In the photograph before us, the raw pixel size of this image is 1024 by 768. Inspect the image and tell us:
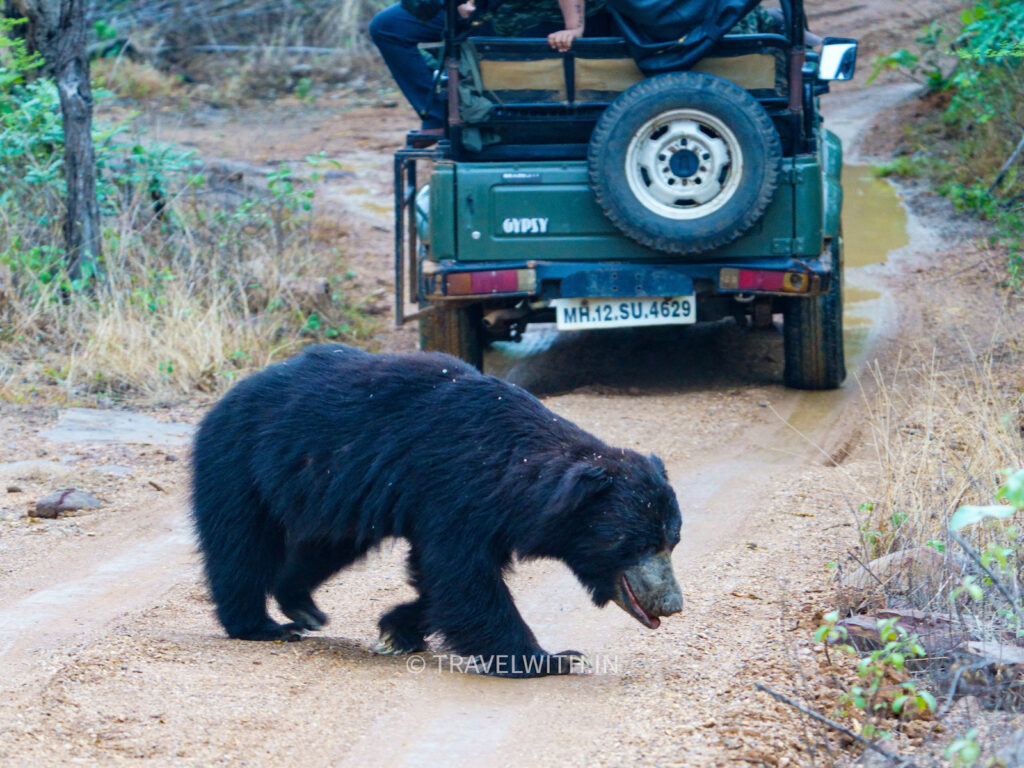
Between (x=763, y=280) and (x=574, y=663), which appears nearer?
(x=574, y=663)

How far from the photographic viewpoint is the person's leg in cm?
809

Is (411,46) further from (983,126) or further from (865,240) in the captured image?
(983,126)

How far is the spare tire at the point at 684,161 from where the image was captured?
6.72m

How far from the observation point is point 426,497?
383cm

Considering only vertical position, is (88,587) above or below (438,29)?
below

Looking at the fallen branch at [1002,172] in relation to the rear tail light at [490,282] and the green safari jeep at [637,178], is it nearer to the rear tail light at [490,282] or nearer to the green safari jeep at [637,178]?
the green safari jeep at [637,178]

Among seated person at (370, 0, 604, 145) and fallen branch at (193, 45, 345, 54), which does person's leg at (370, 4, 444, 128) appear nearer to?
seated person at (370, 0, 604, 145)

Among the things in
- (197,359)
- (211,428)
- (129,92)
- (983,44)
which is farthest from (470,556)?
(129,92)

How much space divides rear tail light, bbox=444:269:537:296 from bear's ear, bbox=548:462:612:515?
3666 millimetres

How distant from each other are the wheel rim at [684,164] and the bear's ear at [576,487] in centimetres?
353

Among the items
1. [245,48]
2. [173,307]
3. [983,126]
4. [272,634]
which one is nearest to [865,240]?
[983,126]

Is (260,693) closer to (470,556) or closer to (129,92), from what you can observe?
(470,556)

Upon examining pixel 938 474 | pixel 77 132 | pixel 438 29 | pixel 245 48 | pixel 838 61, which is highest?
pixel 245 48

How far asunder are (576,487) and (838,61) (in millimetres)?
4728
